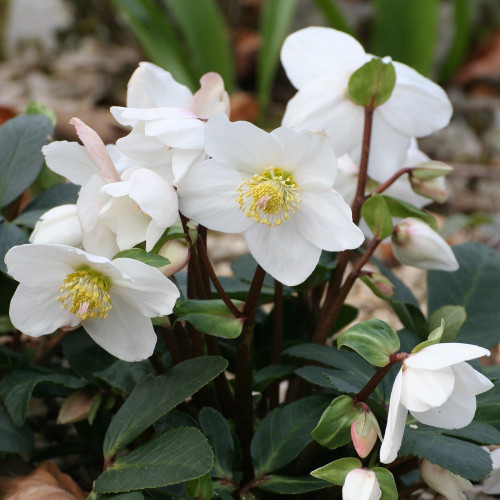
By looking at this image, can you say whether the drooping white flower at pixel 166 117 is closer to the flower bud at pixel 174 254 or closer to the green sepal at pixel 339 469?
the flower bud at pixel 174 254

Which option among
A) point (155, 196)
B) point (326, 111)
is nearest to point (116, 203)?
point (155, 196)

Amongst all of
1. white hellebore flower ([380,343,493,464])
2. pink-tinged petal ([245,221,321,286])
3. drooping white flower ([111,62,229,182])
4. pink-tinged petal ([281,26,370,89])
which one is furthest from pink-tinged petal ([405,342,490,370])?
pink-tinged petal ([281,26,370,89])

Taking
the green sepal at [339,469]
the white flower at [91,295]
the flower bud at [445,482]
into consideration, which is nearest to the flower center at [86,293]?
the white flower at [91,295]

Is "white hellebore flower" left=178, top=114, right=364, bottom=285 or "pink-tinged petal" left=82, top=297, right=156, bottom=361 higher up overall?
"white hellebore flower" left=178, top=114, right=364, bottom=285

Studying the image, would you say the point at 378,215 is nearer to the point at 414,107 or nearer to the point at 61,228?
the point at 414,107

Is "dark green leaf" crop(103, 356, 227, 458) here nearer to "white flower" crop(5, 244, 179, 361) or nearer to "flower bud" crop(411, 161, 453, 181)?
"white flower" crop(5, 244, 179, 361)

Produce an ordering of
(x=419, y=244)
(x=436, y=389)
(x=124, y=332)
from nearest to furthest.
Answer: (x=436, y=389), (x=124, y=332), (x=419, y=244)
